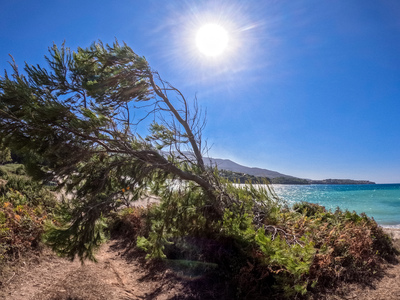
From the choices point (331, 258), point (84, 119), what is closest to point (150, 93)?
point (84, 119)

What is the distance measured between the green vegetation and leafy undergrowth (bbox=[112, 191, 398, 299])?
26 millimetres

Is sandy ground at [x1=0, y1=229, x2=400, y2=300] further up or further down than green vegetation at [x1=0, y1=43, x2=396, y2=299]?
further down

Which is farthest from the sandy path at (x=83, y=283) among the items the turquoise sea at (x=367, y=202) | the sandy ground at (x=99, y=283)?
the turquoise sea at (x=367, y=202)

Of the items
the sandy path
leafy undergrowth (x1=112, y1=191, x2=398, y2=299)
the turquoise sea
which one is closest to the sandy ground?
the sandy path

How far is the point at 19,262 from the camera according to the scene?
16.9ft

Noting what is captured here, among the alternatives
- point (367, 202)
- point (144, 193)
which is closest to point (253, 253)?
point (144, 193)

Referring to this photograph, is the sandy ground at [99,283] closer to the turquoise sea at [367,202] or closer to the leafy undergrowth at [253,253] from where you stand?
the leafy undergrowth at [253,253]

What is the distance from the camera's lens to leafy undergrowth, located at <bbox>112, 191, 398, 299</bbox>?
4.78m

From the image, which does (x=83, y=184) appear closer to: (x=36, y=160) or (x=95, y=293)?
(x=36, y=160)

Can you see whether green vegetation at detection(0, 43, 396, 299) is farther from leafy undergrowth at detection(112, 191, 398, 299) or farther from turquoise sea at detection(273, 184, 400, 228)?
turquoise sea at detection(273, 184, 400, 228)

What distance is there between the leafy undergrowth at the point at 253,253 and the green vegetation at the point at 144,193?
0.03 metres

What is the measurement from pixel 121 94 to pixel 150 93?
0.90 metres

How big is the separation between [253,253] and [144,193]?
3144mm

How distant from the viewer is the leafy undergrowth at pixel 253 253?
15.7ft
